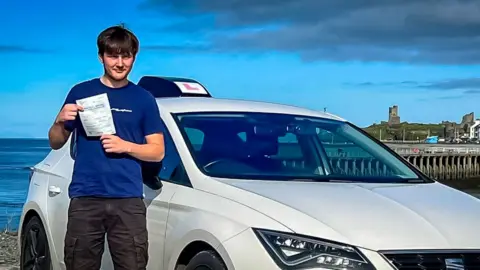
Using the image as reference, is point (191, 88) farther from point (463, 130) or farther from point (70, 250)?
point (463, 130)

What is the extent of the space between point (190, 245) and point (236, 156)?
827mm

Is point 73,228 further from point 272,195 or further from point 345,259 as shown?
point 345,259

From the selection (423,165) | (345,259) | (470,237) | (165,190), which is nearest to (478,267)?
(470,237)

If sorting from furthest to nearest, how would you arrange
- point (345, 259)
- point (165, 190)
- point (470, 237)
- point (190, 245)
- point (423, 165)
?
point (423, 165)
point (165, 190)
point (190, 245)
point (470, 237)
point (345, 259)

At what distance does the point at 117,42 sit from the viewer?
4.08 m

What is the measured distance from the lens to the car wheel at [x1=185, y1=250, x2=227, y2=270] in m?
4.02

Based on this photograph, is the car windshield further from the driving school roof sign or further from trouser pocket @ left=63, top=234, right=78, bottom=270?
trouser pocket @ left=63, top=234, right=78, bottom=270

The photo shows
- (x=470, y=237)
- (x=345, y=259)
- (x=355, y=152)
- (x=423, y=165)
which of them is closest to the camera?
(x=345, y=259)

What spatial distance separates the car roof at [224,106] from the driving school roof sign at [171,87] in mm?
263

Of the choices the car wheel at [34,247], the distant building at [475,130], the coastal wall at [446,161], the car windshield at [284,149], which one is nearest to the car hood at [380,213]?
the car windshield at [284,149]

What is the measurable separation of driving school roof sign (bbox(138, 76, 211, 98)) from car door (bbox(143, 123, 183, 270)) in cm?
106

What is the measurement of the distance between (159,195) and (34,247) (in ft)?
5.80

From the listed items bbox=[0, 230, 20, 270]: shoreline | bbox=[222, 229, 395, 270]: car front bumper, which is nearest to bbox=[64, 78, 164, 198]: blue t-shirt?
bbox=[222, 229, 395, 270]: car front bumper

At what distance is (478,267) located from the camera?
3912 millimetres
